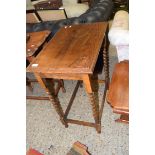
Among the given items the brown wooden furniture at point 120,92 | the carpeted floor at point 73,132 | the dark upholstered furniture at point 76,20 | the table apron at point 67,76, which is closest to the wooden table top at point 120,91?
the brown wooden furniture at point 120,92

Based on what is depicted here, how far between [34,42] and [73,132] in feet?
2.79

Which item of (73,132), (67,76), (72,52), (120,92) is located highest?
(72,52)

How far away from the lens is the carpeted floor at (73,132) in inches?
60.6

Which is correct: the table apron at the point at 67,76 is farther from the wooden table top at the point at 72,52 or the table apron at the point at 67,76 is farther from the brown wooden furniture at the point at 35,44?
the brown wooden furniture at the point at 35,44

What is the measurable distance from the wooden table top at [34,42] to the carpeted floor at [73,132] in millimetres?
578

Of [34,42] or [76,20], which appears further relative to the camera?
[76,20]

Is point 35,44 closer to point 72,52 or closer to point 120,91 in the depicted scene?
point 72,52

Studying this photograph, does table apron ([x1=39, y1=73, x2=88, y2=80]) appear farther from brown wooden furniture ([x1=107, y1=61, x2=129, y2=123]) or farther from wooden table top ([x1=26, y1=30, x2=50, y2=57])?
wooden table top ([x1=26, y1=30, x2=50, y2=57])

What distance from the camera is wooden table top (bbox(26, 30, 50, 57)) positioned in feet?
5.59

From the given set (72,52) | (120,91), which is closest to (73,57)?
(72,52)

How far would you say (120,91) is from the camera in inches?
51.0

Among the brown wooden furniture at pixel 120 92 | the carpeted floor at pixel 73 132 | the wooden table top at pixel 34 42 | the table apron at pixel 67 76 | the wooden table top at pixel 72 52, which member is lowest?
the carpeted floor at pixel 73 132
